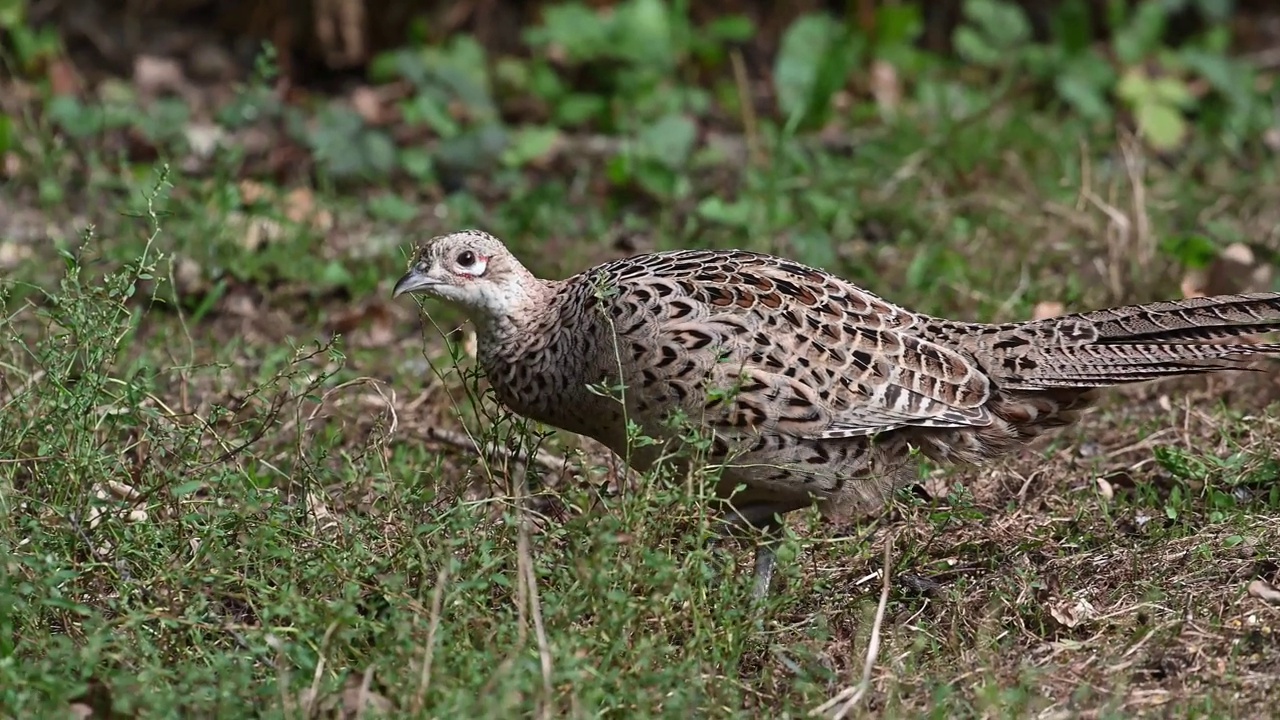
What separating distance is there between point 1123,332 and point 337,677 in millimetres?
2571

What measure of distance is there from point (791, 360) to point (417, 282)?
45.9 inches

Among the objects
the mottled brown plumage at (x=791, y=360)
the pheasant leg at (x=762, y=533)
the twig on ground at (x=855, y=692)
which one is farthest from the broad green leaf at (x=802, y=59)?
the twig on ground at (x=855, y=692)

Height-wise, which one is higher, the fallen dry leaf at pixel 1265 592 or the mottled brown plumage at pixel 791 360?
the mottled brown plumage at pixel 791 360

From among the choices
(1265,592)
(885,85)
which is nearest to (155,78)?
(885,85)

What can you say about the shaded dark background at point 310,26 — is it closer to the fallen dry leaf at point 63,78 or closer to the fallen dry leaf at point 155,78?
the fallen dry leaf at point 155,78

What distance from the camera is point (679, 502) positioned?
441 centimetres

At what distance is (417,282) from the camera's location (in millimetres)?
5191

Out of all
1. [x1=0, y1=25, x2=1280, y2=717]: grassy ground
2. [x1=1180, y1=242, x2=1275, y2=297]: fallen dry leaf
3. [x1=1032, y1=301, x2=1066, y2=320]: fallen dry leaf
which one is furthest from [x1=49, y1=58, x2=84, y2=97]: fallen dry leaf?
[x1=1180, y1=242, x2=1275, y2=297]: fallen dry leaf

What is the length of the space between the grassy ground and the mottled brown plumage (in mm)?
195

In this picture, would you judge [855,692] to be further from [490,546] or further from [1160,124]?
[1160,124]

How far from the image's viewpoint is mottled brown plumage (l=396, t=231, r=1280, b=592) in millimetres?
4898

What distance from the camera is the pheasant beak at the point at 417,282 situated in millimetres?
5188

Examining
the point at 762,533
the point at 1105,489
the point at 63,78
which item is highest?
the point at 63,78

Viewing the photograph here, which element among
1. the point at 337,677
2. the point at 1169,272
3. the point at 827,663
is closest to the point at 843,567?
the point at 827,663
